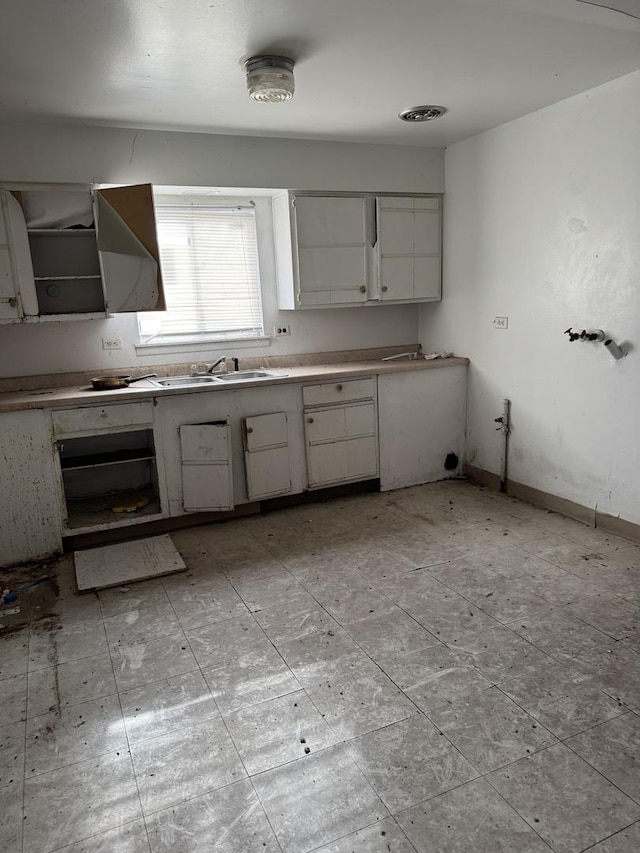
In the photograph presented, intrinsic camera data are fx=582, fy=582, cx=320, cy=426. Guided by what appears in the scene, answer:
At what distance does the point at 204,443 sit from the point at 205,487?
0.29 m

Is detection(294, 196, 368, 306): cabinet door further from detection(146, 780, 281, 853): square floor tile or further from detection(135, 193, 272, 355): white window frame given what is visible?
detection(146, 780, 281, 853): square floor tile

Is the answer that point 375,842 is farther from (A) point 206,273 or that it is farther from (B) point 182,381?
(A) point 206,273

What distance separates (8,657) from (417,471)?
2984 millimetres

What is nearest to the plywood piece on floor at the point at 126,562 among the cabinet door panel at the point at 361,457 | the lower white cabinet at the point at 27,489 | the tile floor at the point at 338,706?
the tile floor at the point at 338,706

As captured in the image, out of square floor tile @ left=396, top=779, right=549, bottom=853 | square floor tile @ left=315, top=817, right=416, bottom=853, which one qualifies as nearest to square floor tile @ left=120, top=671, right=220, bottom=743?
square floor tile @ left=315, top=817, right=416, bottom=853

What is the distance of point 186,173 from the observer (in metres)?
3.83

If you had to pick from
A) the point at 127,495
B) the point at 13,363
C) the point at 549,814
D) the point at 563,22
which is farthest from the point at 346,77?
the point at 549,814

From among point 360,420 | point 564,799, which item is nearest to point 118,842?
point 564,799

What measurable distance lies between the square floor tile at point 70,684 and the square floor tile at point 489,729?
1288 millimetres

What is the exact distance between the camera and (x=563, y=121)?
11.4 feet

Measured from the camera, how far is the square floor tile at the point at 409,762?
1.73 m

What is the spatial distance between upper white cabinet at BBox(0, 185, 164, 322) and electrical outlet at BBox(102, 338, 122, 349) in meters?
0.26

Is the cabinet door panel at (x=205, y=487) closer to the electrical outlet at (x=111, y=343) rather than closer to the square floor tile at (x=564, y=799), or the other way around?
the electrical outlet at (x=111, y=343)

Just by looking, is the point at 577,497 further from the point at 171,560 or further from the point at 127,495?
the point at 127,495
